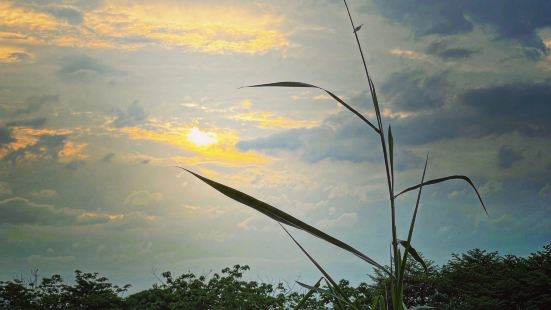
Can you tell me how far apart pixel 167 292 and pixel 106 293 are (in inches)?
50.1

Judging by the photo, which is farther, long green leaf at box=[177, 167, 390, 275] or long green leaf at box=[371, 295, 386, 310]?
long green leaf at box=[371, 295, 386, 310]

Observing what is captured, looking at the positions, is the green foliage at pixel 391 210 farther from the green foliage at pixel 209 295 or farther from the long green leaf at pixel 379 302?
the green foliage at pixel 209 295

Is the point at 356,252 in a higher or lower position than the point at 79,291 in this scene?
lower

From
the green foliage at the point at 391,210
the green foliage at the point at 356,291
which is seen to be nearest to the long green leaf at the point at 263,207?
the green foliage at the point at 391,210

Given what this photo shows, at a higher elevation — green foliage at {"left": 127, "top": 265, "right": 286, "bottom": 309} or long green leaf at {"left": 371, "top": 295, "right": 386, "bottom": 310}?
green foliage at {"left": 127, "top": 265, "right": 286, "bottom": 309}

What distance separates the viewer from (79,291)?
10.5m

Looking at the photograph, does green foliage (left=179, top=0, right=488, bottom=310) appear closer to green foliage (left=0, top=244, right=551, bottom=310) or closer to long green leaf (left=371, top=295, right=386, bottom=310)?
long green leaf (left=371, top=295, right=386, bottom=310)

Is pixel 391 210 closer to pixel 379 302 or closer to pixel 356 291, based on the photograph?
pixel 379 302

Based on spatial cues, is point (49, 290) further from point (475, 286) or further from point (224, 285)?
point (475, 286)

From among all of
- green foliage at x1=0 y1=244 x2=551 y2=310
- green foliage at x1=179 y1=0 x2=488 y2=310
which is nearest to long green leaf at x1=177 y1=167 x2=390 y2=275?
green foliage at x1=179 y1=0 x2=488 y2=310

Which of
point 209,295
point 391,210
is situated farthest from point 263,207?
point 209,295

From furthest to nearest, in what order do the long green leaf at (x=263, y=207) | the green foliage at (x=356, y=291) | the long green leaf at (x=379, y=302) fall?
the green foliage at (x=356, y=291), the long green leaf at (x=379, y=302), the long green leaf at (x=263, y=207)

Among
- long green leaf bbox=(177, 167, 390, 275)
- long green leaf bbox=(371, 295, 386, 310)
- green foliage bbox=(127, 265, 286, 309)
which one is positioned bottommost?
long green leaf bbox=(371, 295, 386, 310)

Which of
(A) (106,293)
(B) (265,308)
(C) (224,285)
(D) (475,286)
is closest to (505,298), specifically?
(D) (475,286)
